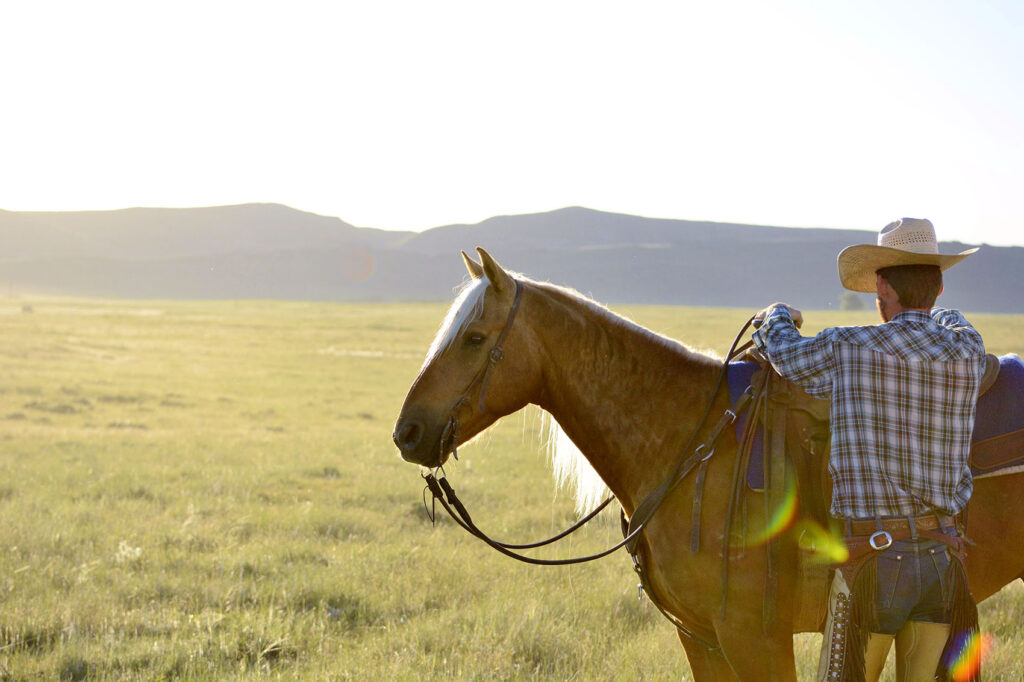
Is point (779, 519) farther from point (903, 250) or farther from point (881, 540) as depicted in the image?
point (903, 250)

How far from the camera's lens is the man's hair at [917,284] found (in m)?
2.86

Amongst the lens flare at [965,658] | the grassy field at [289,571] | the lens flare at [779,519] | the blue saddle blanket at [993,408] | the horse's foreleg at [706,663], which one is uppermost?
the blue saddle blanket at [993,408]

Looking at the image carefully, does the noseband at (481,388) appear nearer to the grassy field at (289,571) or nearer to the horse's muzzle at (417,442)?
the horse's muzzle at (417,442)

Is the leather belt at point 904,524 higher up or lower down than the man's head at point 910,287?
lower down

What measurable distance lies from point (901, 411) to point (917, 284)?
20.1 inches

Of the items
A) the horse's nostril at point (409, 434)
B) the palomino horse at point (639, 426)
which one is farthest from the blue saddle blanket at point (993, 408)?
the horse's nostril at point (409, 434)

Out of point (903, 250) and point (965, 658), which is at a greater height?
point (903, 250)

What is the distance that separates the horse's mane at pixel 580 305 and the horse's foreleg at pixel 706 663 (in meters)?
0.81

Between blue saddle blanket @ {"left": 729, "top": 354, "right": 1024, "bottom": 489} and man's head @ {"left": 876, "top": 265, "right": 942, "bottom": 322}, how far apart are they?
2.09ft

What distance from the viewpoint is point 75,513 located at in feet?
28.6

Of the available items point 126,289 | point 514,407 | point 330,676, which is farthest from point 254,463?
point 126,289

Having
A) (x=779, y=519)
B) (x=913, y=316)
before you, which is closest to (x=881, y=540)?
(x=779, y=519)

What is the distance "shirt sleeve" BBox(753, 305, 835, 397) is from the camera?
2.84m

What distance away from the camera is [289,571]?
693 cm
